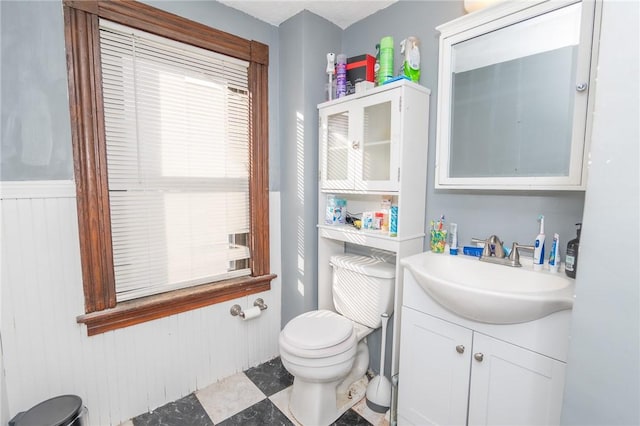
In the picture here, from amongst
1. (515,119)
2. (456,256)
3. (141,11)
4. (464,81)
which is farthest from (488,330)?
(141,11)

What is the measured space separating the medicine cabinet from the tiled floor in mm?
1292

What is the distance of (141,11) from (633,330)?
2.19 metres

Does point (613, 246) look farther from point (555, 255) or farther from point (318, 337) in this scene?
point (318, 337)

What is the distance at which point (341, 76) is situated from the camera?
181 cm

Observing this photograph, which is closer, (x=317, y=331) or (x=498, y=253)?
(x=498, y=253)

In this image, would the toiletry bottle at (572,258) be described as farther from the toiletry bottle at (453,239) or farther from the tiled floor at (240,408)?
the tiled floor at (240,408)

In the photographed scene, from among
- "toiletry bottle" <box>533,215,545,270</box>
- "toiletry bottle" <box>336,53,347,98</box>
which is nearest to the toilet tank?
"toiletry bottle" <box>533,215,545,270</box>

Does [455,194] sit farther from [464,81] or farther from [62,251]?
[62,251]

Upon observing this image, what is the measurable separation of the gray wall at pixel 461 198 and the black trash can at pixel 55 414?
1850 mm

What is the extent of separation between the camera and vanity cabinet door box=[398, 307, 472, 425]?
1232mm

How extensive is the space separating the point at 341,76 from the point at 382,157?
1.91 feet

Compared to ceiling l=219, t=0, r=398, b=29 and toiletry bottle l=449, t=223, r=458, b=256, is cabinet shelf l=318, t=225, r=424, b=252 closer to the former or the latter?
toiletry bottle l=449, t=223, r=458, b=256

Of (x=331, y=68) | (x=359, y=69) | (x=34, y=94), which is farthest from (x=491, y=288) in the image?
(x=34, y=94)

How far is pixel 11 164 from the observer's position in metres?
1.24
